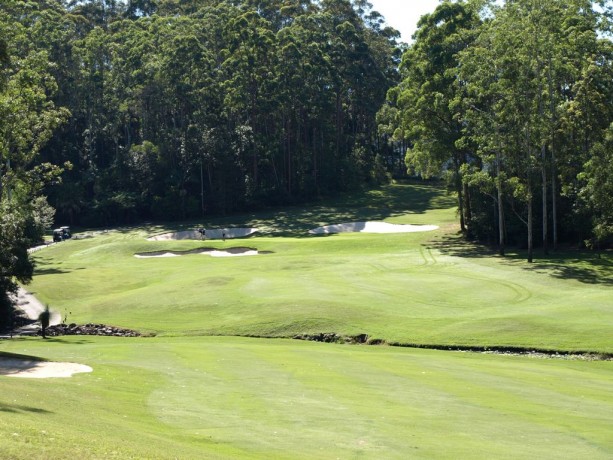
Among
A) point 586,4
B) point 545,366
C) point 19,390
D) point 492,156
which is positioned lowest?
point 545,366

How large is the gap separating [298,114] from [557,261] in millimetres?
61800

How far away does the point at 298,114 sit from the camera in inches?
4377

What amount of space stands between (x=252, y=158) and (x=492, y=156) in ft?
170

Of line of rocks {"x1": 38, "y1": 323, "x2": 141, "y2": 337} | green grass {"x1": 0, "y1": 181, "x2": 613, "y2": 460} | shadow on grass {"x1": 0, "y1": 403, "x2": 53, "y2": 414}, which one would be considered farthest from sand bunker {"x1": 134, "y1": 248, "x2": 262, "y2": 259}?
shadow on grass {"x1": 0, "y1": 403, "x2": 53, "y2": 414}

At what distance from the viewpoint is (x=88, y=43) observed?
110 meters

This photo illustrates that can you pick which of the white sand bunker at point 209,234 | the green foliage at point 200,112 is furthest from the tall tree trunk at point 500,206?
the green foliage at point 200,112

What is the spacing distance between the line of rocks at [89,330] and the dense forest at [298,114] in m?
4.74

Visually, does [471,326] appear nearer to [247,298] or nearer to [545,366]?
[545,366]

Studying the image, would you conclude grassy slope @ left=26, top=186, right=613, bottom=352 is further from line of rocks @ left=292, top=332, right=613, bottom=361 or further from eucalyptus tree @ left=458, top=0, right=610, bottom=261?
eucalyptus tree @ left=458, top=0, right=610, bottom=261

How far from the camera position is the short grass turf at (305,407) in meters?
15.8

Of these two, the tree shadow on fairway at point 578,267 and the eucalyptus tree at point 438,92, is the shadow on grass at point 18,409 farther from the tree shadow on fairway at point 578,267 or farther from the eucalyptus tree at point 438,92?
the eucalyptus tree at point 438,92

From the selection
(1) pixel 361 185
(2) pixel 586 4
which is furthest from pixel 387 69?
(2) pixel 586 4

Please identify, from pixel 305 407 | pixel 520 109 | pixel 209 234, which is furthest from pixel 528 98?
pixel 305 407

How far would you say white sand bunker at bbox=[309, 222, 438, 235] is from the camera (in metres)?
79.1
